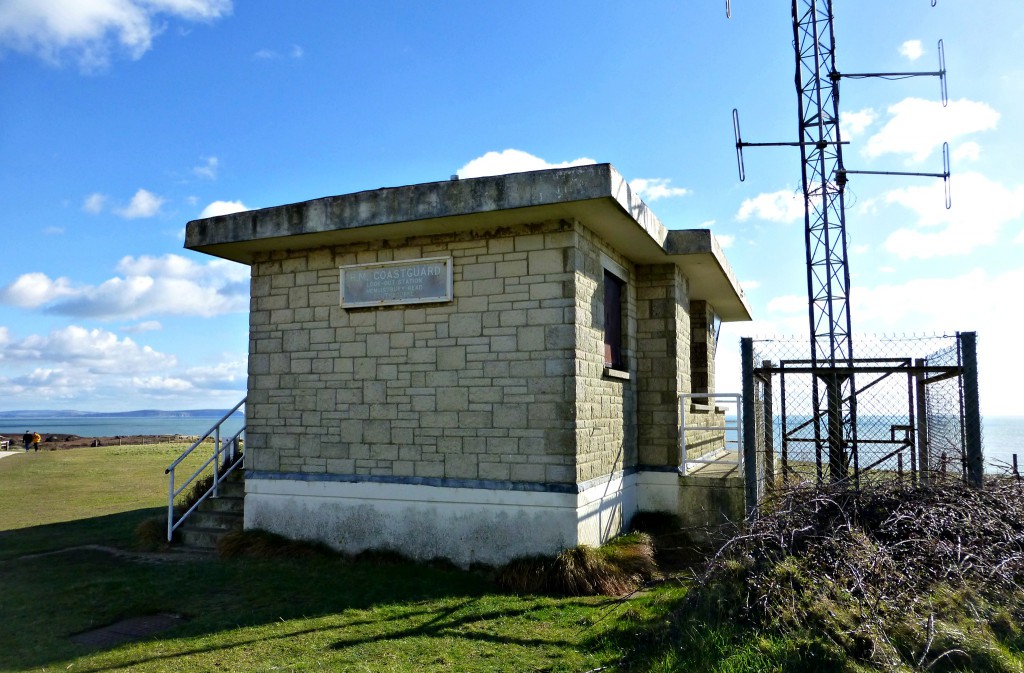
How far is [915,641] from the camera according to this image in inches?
169

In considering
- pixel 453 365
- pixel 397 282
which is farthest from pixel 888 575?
pixel 397 282

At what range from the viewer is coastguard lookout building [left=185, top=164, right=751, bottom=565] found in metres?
7.43

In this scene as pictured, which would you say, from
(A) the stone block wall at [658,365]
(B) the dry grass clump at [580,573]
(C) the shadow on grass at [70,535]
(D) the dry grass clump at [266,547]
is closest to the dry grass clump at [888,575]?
(B) the dry grass clump at [580,573]

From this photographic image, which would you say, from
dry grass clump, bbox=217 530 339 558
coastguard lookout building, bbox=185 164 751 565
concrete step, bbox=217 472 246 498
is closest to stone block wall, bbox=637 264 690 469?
coastguard lookout building, bbox=185 164 751 565

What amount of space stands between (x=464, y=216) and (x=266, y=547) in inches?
174

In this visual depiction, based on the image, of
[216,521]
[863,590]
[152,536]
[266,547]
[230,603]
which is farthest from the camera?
[216,521]

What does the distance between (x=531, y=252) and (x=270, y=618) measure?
429 centimetres

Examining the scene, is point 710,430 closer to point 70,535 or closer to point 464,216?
point 464,216

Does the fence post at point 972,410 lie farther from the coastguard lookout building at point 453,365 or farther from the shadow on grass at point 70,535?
the shadow on grass at point 70,535

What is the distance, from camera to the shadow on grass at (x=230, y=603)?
546 centimetres

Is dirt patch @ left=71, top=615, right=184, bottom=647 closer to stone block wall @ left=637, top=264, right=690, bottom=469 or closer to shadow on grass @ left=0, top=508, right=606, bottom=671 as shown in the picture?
shadow on grass @ left=0, top=508, right=606, bottom=671

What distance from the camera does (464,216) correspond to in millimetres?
7465

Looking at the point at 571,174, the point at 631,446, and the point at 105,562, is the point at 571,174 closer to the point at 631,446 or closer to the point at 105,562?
the point at 631,446

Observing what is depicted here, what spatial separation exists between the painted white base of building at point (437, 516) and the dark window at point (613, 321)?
146cm
